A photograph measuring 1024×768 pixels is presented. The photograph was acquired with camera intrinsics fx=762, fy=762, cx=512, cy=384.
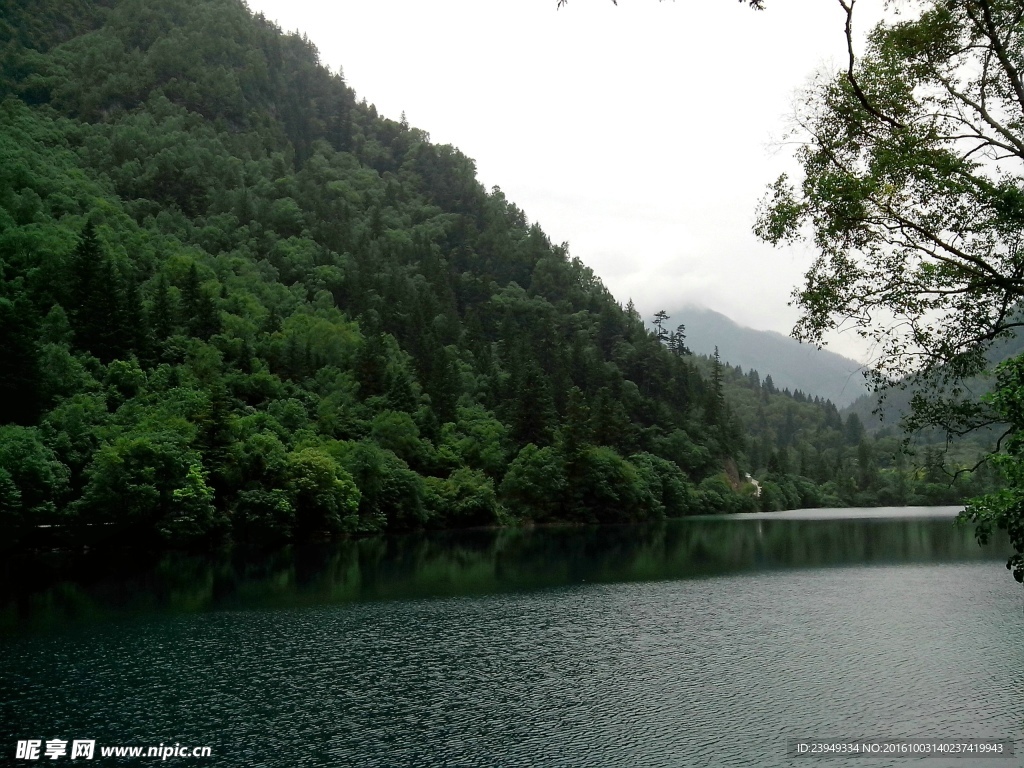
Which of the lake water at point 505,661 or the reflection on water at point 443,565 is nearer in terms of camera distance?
the lake water at point 505,661

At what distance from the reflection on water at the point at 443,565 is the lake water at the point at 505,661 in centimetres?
41

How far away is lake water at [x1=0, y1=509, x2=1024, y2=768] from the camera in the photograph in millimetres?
20438

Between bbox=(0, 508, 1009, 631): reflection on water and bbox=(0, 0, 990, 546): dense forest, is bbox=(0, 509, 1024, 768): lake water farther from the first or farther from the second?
bbox=(0, 0, 990, 546): dense forest

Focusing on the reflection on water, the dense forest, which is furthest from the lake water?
the dense forest

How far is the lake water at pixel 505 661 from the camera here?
20438 millimetres

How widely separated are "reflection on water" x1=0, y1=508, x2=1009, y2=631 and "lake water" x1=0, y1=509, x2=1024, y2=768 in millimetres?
414

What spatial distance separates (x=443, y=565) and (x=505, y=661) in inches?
1071

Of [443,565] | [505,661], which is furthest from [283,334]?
[505,661]

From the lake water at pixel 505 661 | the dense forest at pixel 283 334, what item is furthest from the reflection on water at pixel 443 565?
the dense forest at pixel 283 334

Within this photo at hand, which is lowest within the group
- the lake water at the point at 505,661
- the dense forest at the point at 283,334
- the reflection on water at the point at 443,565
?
the lake water at the point at 505,661

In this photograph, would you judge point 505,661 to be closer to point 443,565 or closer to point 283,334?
point 443,565

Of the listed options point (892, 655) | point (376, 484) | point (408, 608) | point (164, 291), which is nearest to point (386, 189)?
point (164, 291)

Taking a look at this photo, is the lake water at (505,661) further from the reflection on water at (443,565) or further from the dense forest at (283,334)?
the dense forest at (283,334)

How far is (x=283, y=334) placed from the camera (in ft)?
328
